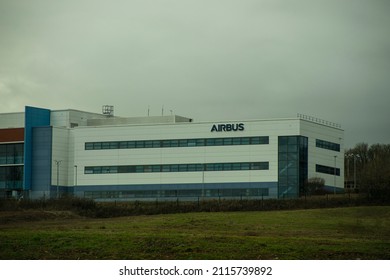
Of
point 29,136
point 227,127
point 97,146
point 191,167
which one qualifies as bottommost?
point 191,167

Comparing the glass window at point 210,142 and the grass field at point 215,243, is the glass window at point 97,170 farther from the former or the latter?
the grass field at point 215,243

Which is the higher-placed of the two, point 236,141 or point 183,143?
point 236,141

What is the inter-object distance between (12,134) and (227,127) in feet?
81.9

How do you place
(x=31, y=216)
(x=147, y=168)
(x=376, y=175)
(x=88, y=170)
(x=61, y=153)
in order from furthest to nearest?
(x=61, y=153) → (x=88, y=170) → (x=147, y=168) → (x=376, y=175) → (x=31, y=216)

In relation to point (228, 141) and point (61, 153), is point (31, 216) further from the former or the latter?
point (61, 153)

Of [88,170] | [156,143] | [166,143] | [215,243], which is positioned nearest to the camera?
[215,243]

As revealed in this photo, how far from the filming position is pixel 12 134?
88.4 m

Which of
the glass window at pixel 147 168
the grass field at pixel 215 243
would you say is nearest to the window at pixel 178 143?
the glass window at pixel 147 168

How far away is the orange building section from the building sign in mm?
22300

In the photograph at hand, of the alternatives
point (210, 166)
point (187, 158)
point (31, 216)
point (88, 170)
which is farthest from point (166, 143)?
point (31, 216)

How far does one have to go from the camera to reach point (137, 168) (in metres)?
87.3

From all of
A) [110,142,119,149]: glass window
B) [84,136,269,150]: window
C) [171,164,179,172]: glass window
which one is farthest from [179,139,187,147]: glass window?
[110,142,119,149]: glass window

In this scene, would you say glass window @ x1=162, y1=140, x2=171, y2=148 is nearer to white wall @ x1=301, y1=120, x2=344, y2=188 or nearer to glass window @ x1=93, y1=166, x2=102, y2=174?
glass window @ x1=93, y1=166, x2=102, y2=174

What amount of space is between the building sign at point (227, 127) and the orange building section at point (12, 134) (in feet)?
73.2
